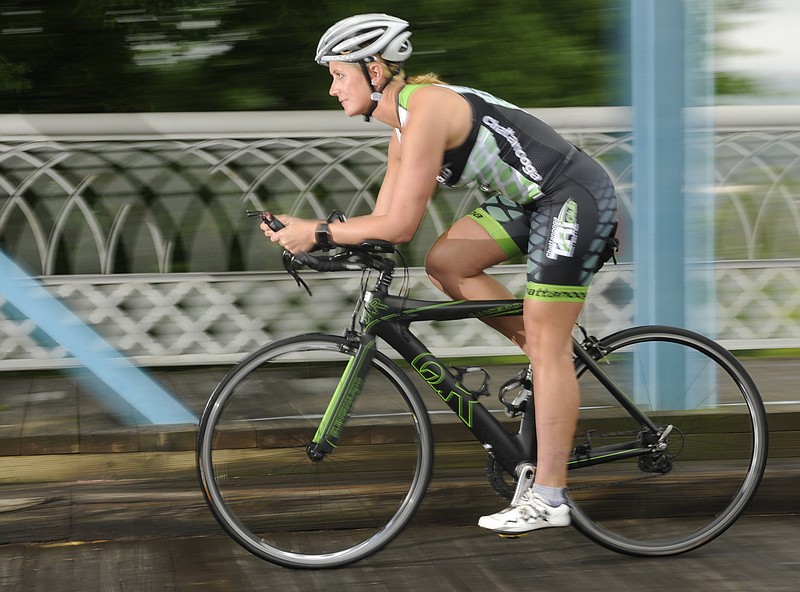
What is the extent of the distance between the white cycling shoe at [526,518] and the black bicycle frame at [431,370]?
130 mm

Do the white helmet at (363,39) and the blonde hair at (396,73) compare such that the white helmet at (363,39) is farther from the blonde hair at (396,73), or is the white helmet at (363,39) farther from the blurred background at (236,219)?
the blurred background at (236,219)

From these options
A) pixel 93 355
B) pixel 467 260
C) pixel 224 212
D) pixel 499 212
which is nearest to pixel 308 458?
pixel 467 260

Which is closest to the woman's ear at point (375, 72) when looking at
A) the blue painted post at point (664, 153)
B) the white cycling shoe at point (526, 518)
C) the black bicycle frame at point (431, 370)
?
the black bicycle frame at point (431, 370)

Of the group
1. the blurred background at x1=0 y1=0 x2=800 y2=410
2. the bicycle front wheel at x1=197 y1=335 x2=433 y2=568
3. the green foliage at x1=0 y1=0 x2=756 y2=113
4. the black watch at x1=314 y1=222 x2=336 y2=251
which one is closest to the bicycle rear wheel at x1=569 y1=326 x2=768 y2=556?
the bicycle front wheel at x1=197 y1=335 x2=433 y2=568

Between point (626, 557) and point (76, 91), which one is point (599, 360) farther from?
point (76, 91)

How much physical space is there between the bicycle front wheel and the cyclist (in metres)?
0.35

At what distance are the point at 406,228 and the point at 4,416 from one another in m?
2.18

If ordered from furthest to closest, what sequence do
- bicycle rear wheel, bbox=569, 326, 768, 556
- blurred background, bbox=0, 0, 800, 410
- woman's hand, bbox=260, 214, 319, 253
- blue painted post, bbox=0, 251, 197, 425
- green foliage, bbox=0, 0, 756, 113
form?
green foliage, bbox=0, 0, 756, 113 → blurred background, bbox=0, 0, 800, 410 → blue painted post, bbox=0, 251, 197, 425 → bicycle rear wheel, bbox=569, 326, 768, 556 → woman's hand, bbox=260, 214, 319, 253

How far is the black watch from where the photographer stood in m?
3.54

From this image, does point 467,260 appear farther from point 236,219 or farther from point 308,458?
point 236,219

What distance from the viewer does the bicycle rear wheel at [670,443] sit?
3975 mm

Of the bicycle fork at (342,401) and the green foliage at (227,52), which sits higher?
the green foliage at (227,52)

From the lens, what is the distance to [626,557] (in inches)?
158

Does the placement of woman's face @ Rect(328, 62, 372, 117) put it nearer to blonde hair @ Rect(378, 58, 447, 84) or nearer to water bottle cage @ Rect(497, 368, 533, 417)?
blonde hair @ Rect(378, 58, 447, 84)
